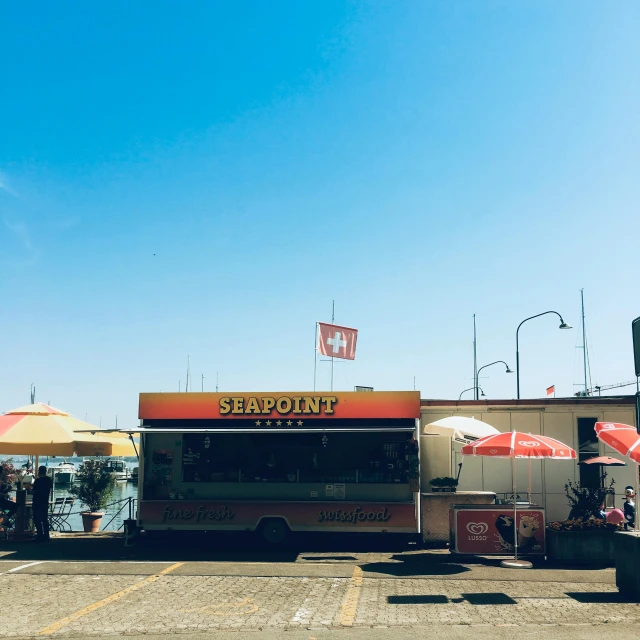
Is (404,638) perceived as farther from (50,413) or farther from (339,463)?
(50,413)

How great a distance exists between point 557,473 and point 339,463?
17.9 ft

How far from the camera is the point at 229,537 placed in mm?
18344

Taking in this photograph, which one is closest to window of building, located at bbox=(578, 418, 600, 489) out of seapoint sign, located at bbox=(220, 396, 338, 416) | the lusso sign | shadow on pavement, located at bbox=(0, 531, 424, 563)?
the lusso sign

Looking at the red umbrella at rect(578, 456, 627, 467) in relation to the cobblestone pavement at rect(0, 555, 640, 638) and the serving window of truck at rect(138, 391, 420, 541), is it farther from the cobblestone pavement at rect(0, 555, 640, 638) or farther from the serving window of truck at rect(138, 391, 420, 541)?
the serving window of truck at rect(138, 391, 420, 541)

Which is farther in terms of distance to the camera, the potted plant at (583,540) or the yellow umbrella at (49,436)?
the yellow umbrella at (49,436)

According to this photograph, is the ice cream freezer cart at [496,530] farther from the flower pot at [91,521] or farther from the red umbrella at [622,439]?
the flower pot at [91,521]

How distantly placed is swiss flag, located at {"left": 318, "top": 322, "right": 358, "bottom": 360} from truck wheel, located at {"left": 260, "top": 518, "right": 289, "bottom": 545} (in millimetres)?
6606

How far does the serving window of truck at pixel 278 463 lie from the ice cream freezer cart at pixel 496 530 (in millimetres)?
1410

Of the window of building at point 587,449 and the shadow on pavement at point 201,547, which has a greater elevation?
the window of building at point 587,449

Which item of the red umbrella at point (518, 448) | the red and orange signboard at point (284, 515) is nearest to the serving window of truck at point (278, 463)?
the red and orange signboard at point (284, 515)

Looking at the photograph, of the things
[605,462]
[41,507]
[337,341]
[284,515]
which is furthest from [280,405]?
[605,462]

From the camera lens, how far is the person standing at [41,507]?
17.5 metres

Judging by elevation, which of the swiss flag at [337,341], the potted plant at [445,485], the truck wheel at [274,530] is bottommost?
the truck wheel at [274,530]

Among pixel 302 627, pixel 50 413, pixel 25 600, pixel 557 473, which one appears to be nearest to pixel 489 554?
pixel 557 473
